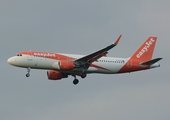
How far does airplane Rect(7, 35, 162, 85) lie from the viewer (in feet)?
277

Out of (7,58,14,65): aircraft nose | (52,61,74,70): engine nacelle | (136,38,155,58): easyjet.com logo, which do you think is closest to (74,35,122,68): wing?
(52,61,74,70): engine nacelle

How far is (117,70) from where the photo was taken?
90062 mm

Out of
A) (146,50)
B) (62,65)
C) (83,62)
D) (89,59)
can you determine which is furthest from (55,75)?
(146,50)

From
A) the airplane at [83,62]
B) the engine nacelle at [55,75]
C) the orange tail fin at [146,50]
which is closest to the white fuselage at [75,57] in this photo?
the airplane at [83,62]

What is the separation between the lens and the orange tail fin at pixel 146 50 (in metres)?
93.1

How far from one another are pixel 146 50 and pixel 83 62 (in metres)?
12.5

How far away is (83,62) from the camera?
284 feet

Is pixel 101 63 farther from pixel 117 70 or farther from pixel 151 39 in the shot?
pixel 151 39

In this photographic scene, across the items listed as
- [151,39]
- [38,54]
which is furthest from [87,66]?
[151,39]

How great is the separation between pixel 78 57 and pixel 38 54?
5.93 metres

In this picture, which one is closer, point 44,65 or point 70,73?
point 44,65

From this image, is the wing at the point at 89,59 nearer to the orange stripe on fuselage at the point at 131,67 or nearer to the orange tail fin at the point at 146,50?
the orange stripe on fuselage at the point at 131,67

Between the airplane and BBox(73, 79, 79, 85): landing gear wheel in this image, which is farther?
BBox(73, 79, 79, 85): landing gear wheel

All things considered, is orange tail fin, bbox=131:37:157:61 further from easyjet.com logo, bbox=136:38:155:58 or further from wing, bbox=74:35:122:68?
wing, bbox=74:35:122:68
